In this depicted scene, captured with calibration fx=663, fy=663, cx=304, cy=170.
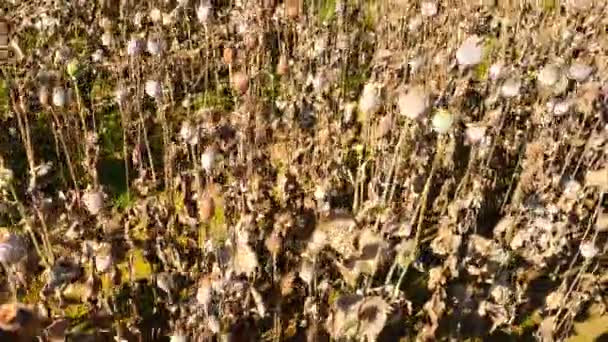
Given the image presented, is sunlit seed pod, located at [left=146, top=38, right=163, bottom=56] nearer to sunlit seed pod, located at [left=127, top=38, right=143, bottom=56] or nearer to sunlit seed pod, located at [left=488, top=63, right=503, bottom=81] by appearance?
sunlit seed pod, located at [left=127, top=38, right=143, bottom=56]

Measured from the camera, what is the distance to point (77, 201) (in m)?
2.44

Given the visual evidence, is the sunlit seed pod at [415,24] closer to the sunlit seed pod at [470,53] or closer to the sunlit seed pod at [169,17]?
the sunlit seed pod at [470,53]

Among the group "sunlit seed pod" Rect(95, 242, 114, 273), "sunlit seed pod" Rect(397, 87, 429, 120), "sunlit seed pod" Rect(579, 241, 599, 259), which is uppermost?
"sunlit seed pod" Rect(397, 87, 429, 120)

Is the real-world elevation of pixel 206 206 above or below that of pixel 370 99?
below

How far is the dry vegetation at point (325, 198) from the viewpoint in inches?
84.4

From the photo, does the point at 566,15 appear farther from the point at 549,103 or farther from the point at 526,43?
the point at 549,103

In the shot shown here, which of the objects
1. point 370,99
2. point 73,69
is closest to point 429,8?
point 370,99

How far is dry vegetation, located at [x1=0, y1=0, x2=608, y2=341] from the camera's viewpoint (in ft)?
7.04

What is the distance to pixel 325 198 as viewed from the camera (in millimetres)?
2443

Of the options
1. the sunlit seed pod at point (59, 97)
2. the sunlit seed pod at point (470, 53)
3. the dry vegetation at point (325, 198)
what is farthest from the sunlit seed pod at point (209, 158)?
the sunlit seed pod at point (470, 53)

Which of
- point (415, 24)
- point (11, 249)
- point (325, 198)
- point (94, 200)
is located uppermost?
point (415, 24)

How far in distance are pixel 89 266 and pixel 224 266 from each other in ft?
1.53

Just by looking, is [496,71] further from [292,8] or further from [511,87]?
[292,8]

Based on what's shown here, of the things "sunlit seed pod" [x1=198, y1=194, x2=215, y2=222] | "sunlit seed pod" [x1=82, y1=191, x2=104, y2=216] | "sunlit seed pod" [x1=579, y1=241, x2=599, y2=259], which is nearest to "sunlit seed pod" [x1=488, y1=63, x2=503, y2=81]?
"sunlit seed pod" [x1=579, y1=241, x2=599, y2=259]
